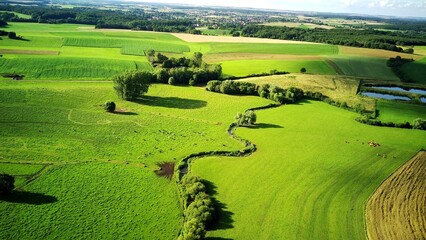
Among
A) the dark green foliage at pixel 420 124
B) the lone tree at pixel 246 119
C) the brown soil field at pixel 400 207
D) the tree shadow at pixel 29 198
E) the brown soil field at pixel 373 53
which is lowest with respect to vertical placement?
the tree shadow at pixel 29 198

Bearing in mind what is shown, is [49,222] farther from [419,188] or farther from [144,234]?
[419,188]

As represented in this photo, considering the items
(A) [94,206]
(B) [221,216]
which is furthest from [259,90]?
(A) [94,206]

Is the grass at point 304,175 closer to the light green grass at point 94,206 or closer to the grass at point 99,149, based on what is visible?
the grass at point 99,149

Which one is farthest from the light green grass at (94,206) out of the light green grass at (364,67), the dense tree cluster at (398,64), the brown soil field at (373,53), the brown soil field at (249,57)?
the brown soil field at (373,53)

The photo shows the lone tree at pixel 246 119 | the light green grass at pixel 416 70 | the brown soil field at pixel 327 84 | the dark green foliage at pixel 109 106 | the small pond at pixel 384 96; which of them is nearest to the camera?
the lone tree at pixel 246 119

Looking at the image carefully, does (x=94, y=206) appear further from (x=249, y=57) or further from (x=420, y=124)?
(x=249, y=57)
